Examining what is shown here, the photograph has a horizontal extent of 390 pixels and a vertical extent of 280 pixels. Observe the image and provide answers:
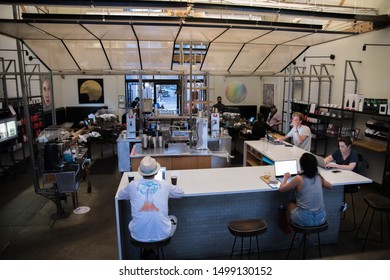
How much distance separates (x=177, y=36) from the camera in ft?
18.8

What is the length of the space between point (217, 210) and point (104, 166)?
4.73m

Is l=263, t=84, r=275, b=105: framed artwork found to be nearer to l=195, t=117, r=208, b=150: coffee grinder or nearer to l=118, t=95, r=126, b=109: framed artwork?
l=118, t=95, r=126, b=109: framed artwork

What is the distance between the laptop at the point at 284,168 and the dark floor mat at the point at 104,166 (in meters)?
4.48

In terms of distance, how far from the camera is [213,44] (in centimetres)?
666

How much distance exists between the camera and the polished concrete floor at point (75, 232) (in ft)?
11.7

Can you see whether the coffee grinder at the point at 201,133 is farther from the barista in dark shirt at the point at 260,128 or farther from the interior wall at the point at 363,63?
the interior wall at the point at 363,63

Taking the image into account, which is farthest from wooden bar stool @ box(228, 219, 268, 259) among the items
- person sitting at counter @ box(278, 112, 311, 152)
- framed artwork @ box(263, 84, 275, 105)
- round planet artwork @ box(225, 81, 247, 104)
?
round planet artwork @ box(225, 81, 247, 104)

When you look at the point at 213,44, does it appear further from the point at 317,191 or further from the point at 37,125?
the point at 37,125

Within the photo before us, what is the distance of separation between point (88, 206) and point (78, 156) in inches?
34.3

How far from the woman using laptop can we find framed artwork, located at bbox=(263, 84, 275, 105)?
7.40 metres

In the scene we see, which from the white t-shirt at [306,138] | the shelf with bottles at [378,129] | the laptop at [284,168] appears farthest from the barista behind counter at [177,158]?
the shelf with bottles at [378,129]

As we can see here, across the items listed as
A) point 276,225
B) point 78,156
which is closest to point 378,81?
point 276,225

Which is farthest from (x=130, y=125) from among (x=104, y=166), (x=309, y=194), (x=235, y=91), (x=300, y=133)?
(x=235, y=91)

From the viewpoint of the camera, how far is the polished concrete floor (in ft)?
11.7
